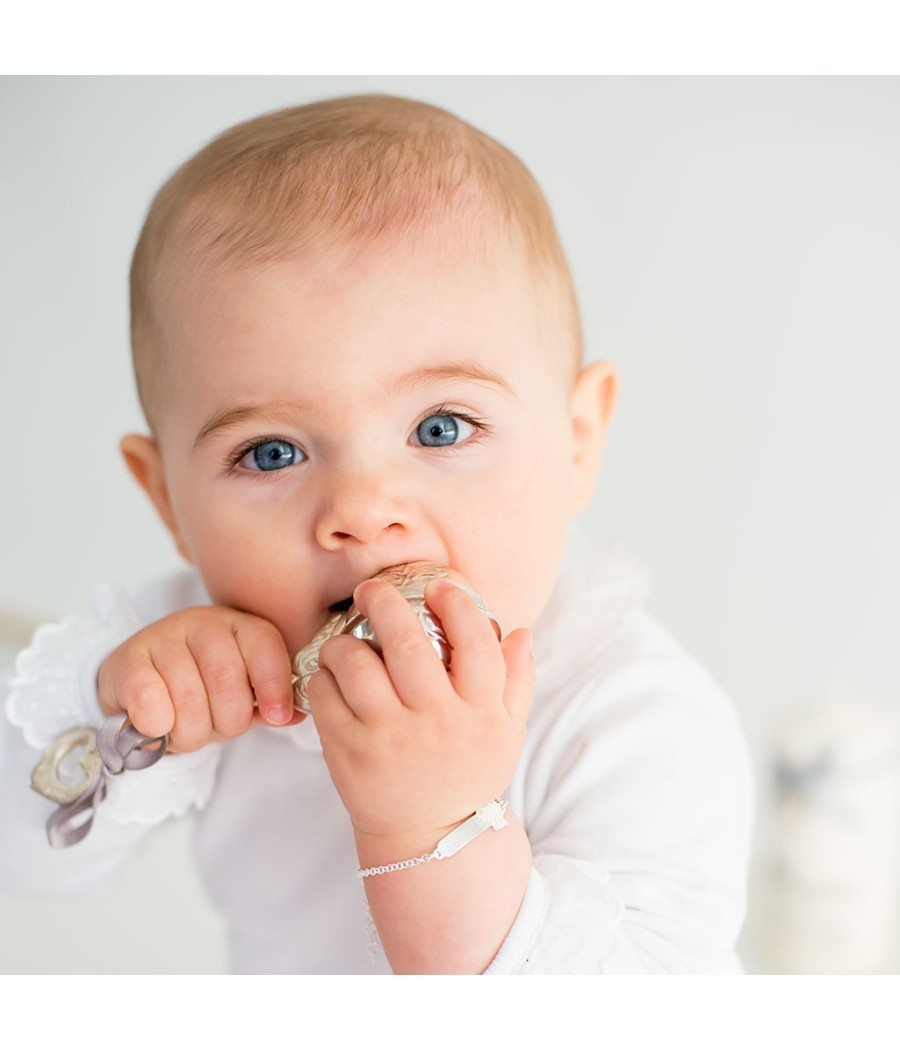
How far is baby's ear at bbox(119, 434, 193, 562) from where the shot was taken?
96cm

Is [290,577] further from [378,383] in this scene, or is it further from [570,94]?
[570,94]

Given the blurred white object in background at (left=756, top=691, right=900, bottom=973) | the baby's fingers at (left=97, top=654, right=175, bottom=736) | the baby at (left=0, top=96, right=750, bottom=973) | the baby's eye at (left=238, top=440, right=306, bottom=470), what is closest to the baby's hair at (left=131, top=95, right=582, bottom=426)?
the baby at (left=0, top=96, right=750, bottom=973)

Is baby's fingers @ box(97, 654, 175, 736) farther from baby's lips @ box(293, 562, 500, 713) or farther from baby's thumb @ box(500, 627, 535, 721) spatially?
baby's thumb @ box(500, 627, 535, 721)

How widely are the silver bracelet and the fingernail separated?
0.14m

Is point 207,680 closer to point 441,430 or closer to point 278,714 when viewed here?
point 278,714

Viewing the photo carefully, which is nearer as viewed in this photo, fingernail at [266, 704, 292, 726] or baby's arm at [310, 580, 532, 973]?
baby's arm at [310, 580, 532, 973]

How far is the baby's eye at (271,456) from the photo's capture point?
79 cm

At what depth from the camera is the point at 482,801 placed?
0.70 metres

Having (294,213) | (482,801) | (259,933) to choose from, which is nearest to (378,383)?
(294,213)

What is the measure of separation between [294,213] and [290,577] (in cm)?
26

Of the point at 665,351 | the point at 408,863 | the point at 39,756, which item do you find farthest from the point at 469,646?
the point at 665,351

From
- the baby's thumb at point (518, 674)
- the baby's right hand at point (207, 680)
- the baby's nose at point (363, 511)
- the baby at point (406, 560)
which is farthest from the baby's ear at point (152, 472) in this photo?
the baby's thumb at point (518, 674)

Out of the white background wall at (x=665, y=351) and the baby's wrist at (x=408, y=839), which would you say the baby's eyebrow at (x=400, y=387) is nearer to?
the baby's wrist at (x=408, y=839)

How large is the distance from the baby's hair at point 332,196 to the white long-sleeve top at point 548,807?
245 mm
